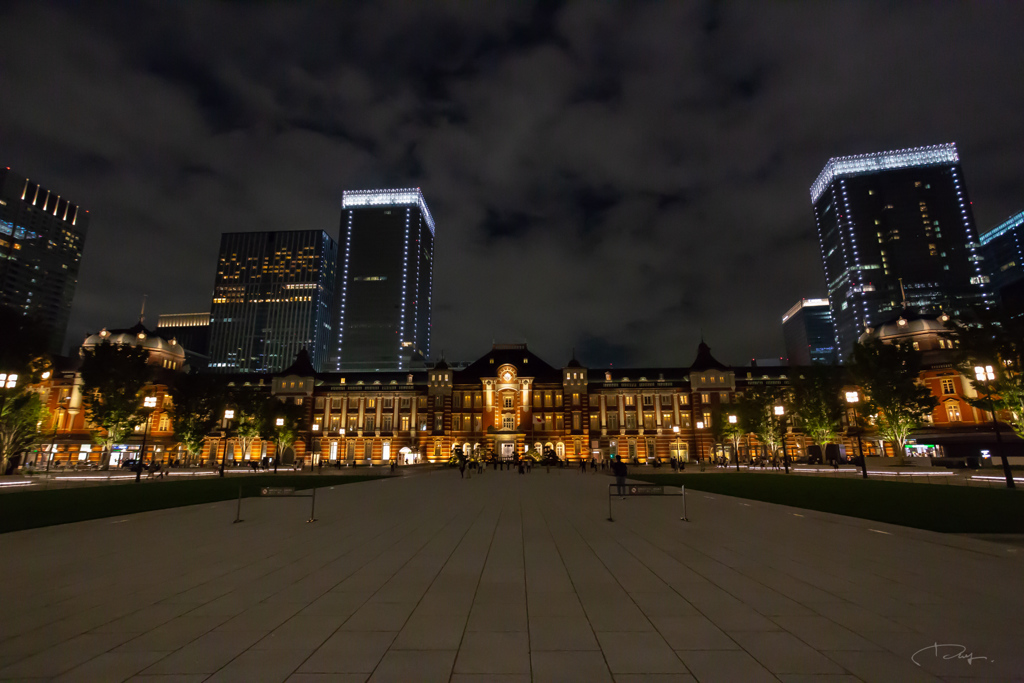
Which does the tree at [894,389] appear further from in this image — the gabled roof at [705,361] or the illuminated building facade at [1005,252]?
the illuminated building facade at [1005,252]

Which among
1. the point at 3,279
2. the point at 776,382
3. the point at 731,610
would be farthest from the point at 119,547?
the point at 3,279

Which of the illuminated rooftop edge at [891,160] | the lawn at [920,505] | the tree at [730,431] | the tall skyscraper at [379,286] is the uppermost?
the illuminated rooftop edge at [891,160]

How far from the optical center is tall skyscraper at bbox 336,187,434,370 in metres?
167

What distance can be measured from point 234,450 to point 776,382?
93.1 metres

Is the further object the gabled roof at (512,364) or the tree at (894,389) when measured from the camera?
the gabled roof at (512,364)

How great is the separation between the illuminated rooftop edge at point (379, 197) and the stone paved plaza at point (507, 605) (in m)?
185

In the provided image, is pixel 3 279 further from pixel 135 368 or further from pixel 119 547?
pixel 119 547

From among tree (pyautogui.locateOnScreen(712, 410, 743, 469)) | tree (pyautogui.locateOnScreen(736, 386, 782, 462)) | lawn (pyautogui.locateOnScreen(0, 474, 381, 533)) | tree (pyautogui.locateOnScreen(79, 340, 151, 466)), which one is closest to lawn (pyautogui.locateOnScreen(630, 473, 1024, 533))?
lawn (pyautogui.locateOnScreen(0, 474, 381, 533))

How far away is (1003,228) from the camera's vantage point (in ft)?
550

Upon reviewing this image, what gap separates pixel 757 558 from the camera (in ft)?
34.0

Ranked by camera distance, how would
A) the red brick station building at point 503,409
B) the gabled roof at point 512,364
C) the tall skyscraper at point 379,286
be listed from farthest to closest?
the tall skyscraper at point 379,286 → the gabled roof at point 512,364 → the red brick station building at point 503,409

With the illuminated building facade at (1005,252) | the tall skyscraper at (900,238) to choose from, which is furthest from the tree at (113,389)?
the illuminated building facade at (1005,252)

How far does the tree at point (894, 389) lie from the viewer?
49156 mm

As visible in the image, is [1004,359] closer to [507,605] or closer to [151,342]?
[507,605]
